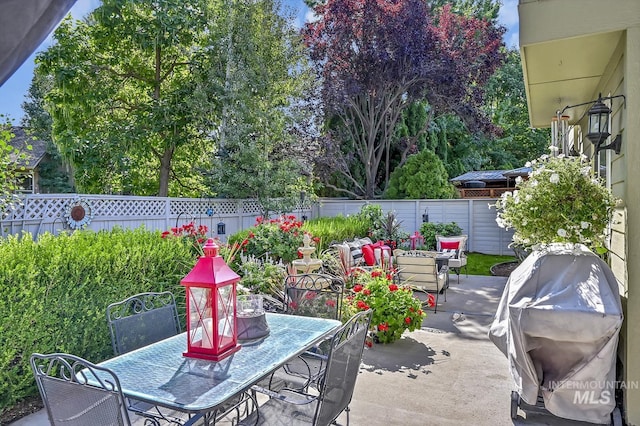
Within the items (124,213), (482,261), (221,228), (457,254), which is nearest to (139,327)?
(124,213)

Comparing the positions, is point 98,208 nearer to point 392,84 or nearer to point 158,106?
point 158,106

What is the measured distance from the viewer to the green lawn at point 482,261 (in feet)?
29.6

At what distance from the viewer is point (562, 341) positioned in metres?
2.68

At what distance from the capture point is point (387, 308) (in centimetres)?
426

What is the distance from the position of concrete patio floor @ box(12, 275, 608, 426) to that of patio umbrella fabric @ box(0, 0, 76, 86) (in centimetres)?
260

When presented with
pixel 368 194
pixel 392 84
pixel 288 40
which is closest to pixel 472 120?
pixel 392 84

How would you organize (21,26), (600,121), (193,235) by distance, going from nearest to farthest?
(21,26), (600,121), (193,235)

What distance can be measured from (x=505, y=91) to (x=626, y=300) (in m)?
18.3

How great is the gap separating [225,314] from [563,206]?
2.50 m

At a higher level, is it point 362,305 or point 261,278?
point 261,278

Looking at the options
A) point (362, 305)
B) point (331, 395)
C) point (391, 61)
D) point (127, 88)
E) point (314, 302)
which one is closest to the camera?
point (331, 395)

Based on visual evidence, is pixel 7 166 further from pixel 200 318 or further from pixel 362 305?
pixel 362 305

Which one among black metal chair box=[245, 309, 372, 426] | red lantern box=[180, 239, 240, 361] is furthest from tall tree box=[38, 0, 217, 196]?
black metal chair box=[245, 309, 372, 426]
